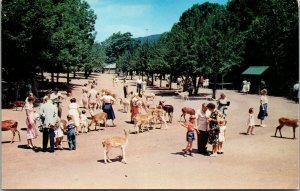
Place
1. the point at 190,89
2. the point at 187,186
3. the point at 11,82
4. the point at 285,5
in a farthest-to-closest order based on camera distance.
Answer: the point at 190,89 → the point at 285,5 → the point at 11,82 → the point at 187,186

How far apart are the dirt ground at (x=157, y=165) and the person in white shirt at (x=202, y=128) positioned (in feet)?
1.15

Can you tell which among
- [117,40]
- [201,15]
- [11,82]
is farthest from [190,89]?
[117,40]

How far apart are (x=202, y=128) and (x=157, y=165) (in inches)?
93.1

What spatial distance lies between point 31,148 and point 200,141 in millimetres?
6240

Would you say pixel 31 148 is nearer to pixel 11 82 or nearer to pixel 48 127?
pixel 48 127

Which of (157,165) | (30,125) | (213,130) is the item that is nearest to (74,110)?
(30,125)

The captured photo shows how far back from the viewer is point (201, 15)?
1500 inches

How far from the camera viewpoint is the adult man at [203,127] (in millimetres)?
13289

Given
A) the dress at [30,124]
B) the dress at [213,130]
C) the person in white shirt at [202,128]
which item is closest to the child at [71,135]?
the dress at [30,124]

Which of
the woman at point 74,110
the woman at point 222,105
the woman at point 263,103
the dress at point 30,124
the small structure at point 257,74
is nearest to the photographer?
the dress at point 30,124

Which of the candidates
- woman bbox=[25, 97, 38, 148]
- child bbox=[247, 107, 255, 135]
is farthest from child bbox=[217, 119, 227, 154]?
woman bbox=[25, 97, 38, 148]

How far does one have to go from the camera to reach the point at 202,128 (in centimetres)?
1333

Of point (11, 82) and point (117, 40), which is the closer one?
point (11, 82)

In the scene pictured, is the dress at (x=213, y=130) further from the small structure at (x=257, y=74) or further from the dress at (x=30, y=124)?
the small structure at (x=257, y=74)
